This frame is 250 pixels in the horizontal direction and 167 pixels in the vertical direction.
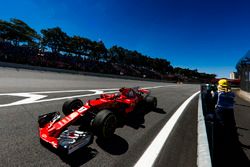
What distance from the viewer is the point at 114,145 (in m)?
2.78

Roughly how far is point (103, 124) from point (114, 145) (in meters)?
0.48

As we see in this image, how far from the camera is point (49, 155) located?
226 cm

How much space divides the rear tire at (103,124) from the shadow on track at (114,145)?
0.15 m

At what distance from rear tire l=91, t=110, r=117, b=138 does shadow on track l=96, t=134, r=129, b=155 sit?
0.48 ft

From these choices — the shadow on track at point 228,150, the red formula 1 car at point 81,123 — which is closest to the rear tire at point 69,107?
the red formula 1 car at point 81,123

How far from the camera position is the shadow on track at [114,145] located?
8.47ft

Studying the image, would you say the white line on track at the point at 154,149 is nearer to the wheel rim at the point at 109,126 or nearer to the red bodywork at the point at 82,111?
the wheel rim at the point at 109,126

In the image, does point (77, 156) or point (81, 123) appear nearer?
point (77, 156)

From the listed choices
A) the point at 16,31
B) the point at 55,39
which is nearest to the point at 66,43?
the point at 55,39

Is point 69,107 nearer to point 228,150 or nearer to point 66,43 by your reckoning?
point 228,150

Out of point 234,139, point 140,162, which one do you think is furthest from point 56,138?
point 234,139

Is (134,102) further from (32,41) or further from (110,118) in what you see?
(32,41)

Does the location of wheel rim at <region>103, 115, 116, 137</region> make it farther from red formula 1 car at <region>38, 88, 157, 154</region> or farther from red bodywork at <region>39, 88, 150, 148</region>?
red bodywork at <region>39, 88, 150, 148</region>

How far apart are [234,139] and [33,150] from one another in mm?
4472
